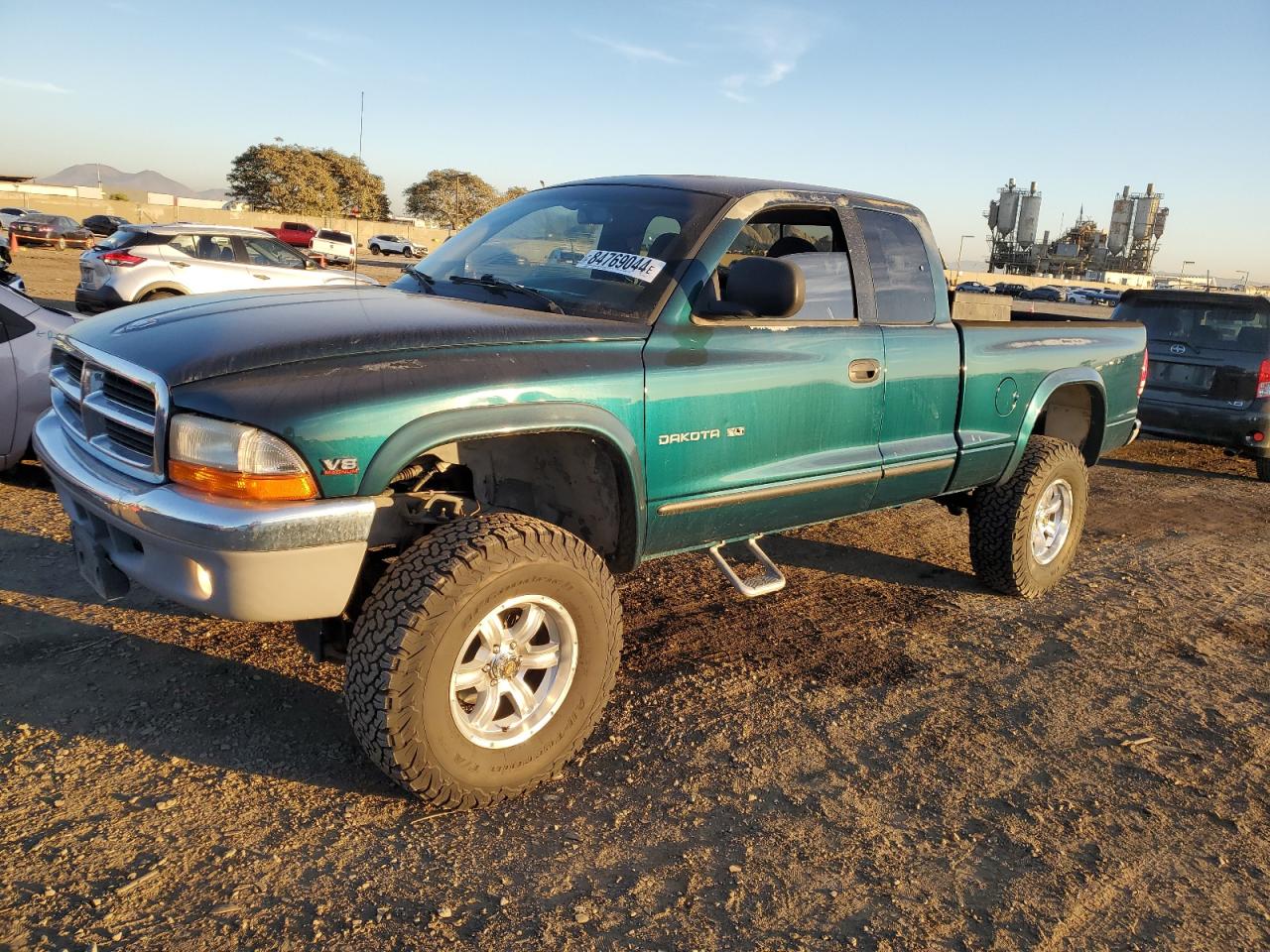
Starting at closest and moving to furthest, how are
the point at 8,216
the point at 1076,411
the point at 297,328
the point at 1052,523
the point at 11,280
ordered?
1. the point at 297,328
2. the point at 1052,523
3. the point at 1076,411
4. the point at 11,280
5. the point at 8,216

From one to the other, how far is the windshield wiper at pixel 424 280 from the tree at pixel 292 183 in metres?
73.1

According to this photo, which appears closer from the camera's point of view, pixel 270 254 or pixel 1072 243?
pixel 270 254

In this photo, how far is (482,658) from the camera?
2.94 metres

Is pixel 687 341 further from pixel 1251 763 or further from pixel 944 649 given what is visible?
pixel 1251 763

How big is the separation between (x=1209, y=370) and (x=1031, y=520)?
4.95 m

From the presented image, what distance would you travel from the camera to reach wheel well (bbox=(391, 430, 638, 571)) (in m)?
3.22

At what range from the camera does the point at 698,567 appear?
Answer: 5.43 m

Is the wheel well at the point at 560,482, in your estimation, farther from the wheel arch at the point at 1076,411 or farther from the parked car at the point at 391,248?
the parked car at the point at 391,248

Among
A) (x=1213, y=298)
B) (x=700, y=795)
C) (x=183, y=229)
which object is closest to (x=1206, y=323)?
(x=1213, y=298)

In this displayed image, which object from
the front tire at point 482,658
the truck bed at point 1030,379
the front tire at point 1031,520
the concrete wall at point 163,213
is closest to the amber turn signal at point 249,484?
the front tire at point 482,658

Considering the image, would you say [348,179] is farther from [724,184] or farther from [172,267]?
[724,184]

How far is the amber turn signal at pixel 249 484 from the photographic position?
8.20 ft

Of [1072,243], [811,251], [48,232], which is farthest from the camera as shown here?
[1072,243]

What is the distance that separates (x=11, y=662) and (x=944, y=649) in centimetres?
391
